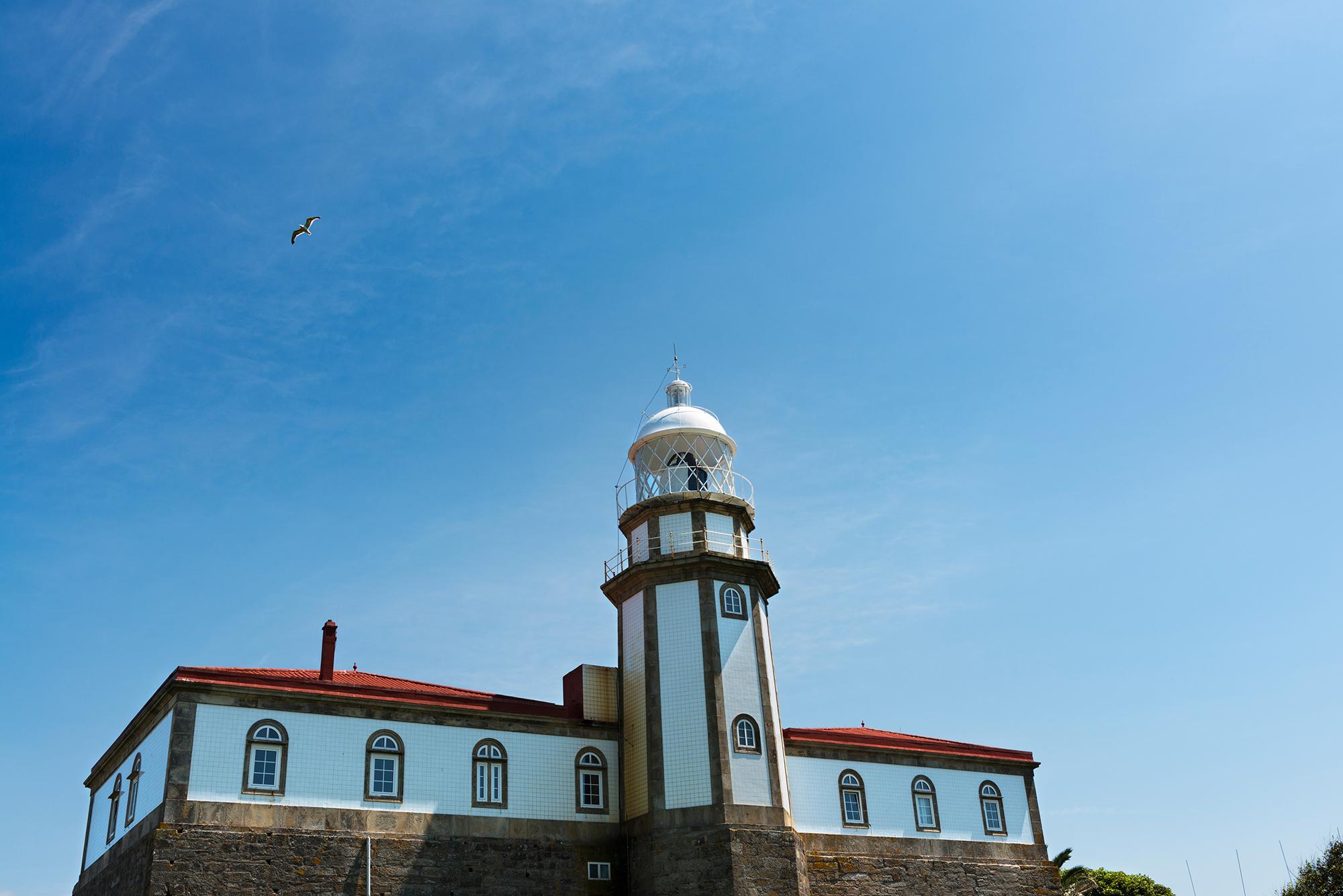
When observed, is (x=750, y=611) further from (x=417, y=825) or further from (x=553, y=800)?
(x=417, y=825)

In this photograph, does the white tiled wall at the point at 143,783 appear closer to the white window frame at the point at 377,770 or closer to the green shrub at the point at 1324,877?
the white window frame at the point at 377,770

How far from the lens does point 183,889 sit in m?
20.6

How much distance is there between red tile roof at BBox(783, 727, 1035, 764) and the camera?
91.7ft

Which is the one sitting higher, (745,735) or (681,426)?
(681,426)

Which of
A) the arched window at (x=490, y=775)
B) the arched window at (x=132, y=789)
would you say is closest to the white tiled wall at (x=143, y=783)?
the arched window at (x=132, y=789)

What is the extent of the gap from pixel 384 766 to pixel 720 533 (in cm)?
948

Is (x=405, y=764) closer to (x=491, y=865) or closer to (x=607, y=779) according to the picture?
(x=491, y=865)

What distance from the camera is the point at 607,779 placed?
2566cm

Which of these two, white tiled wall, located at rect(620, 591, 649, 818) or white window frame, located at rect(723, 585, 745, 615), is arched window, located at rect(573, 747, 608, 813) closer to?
white tiled wall, located at rect(620, 591, 649, 818)

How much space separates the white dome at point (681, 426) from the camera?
92.7ft

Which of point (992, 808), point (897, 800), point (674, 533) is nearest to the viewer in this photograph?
point (674, 533)

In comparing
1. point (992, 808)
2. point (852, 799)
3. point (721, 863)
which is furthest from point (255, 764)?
point (992, 808)

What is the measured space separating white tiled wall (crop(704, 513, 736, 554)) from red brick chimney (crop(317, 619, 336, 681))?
897cm

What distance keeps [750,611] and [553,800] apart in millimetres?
6253
